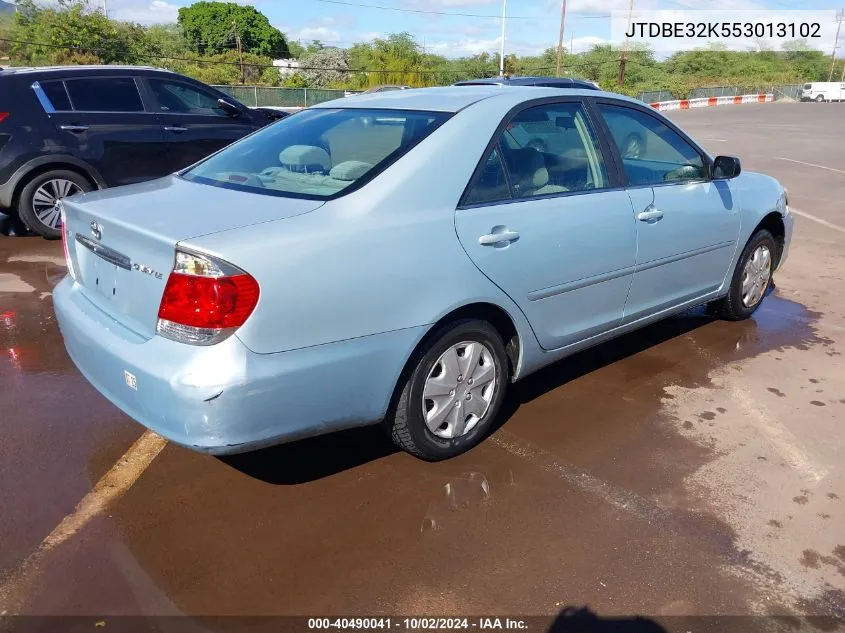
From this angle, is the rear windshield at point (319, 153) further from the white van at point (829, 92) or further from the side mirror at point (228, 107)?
the white van at point (829, 92)

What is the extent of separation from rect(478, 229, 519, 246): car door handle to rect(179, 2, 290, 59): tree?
7952 centimetres

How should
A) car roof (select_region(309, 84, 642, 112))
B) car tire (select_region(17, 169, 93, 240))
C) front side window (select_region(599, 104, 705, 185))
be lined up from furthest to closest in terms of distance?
car tire (select_region(17, 169, 93, 240))
front side window (select_region(599, 104, 705, 185))
car roof (select_region(309, 84, 642, 112))

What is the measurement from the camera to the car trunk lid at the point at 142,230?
2.67 meters

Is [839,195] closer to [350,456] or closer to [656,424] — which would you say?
[656,424]

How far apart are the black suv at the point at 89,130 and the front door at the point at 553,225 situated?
5431 mm

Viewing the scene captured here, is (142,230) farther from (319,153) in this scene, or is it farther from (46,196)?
(46,196)

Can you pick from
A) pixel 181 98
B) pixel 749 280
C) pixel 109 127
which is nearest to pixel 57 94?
pixel 109 127

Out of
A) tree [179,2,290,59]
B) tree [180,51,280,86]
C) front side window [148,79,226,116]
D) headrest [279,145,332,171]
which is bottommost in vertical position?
headrest [279,145,332,171]

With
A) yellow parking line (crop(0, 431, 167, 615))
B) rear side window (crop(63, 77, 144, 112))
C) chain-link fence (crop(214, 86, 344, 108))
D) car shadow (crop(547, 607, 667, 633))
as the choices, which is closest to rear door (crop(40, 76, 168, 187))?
rear side window (crop(63, 77, 144, 112))

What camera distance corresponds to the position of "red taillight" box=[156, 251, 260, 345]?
2502mm

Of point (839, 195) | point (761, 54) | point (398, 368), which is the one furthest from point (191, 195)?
point (761, 54)

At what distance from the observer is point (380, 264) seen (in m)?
2.83

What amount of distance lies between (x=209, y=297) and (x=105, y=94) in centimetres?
607

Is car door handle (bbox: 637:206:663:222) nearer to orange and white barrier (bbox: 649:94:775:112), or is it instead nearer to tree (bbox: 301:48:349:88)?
orange and white barrier (bbox: 649:94:775:112)
